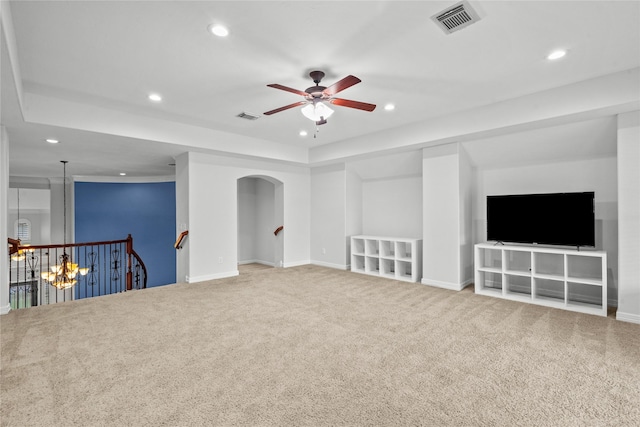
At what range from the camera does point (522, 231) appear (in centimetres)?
464

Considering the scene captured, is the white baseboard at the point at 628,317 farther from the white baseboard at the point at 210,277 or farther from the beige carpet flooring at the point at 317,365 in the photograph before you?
the white baseboard at the point at 210,277

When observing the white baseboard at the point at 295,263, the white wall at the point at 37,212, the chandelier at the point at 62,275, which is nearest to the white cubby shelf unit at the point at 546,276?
the white baseboard at the point at 295,263

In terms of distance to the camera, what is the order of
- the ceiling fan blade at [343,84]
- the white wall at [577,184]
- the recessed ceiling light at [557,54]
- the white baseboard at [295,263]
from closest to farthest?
the ceiling fan blade at [343,84] < the recessed ceiling light at [557,54] < the white wall at [577,184] < the white baseboard at [295,263]

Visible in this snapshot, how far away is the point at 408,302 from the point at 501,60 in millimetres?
3064

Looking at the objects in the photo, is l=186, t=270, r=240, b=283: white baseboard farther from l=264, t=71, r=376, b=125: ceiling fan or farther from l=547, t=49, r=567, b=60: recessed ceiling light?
l=547, t=49, r=567, b=60: recessed ceiling light

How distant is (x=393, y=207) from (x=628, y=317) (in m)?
3.84

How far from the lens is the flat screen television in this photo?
13.4 ft

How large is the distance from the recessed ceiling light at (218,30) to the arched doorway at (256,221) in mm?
4951

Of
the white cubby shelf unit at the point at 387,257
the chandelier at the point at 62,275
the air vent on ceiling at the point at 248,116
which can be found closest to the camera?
the air vent on ceiling at the point at 248,116

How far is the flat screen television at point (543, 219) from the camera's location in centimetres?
410

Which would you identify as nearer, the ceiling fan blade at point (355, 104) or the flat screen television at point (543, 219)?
the ceiling fan blade at point (355, 104)

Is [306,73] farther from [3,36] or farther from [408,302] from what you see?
[408,302]

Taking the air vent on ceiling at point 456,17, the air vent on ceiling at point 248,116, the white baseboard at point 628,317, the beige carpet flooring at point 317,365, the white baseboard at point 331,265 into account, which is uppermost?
the air vent on ceiling at point 456,17

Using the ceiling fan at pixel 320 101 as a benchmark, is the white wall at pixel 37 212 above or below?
below
